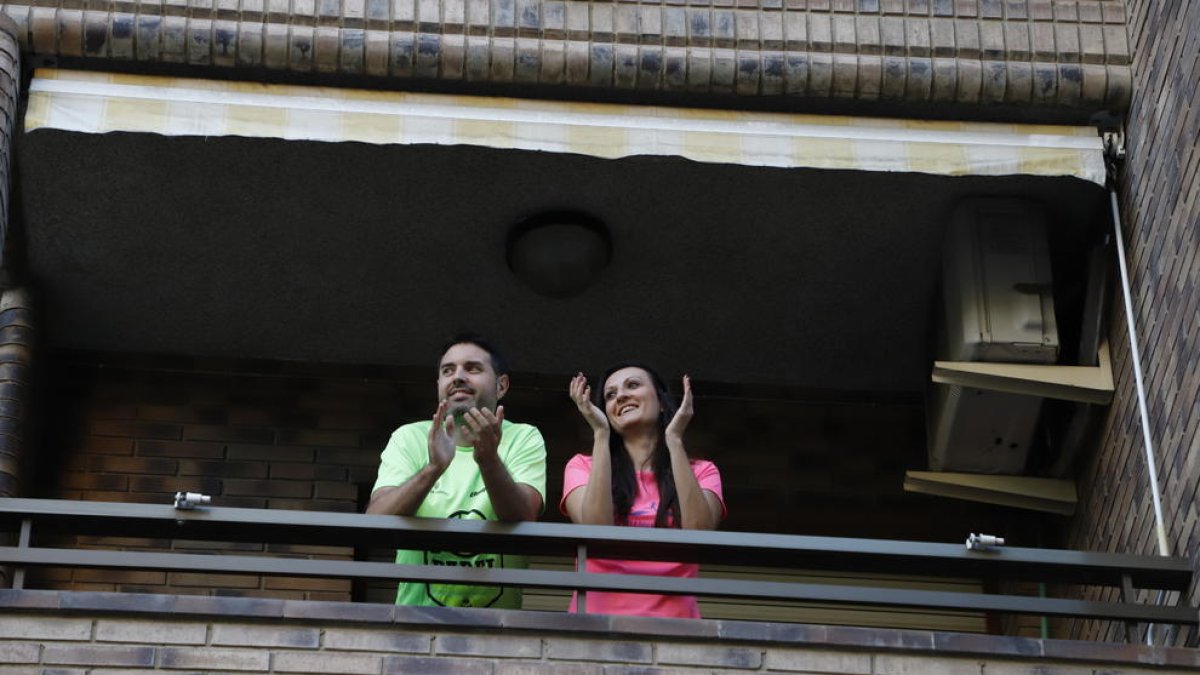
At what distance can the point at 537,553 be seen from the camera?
22.1 feet

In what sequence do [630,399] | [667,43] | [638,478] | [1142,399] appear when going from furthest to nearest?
1. [667,43]
2. [1142,399]
3. [630,399]
4. [638,478]

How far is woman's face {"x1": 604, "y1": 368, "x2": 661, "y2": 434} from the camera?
7234mm

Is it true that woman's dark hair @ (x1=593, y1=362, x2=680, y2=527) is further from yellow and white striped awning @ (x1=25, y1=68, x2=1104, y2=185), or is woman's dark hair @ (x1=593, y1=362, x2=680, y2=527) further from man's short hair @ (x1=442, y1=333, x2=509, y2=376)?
yellow and white striped awning @ (x1=25, y1=68, x2=1104, y2=185)

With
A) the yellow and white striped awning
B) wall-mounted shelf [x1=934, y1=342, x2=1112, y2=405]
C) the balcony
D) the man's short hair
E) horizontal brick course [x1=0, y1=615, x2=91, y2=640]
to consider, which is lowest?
horizontal brick course [x1=0, y1=615, x2=91, y2=640]

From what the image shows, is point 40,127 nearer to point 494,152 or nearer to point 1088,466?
point 494,152

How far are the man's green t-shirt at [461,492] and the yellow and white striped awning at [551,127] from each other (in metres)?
1.29

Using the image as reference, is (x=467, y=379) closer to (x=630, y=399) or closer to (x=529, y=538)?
Result: (x=630, y=399)

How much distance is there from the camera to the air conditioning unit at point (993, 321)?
816 cm

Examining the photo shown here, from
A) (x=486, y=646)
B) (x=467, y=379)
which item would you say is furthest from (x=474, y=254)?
(x=486, y=646)

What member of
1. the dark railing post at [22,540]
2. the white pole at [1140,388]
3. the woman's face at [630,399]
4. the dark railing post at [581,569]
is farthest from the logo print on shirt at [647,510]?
the dark railing post at [22,540]

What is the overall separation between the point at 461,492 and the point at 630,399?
67cm

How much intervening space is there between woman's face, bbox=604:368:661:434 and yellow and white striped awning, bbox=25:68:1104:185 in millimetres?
1022

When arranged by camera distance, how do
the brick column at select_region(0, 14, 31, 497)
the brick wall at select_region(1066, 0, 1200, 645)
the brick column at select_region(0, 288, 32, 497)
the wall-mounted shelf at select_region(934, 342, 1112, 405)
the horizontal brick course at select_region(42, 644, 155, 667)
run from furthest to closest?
the brick column at select_region(0, 288, 32, 497) < the wall-mounted shelf at select_region(934, 342, 1112, 405) < the brick column at select_region(0, 14, 31, 497) < the brick wall at select_region(1066, 0, 1200, 645) < the horizontal brick course at select_region(42, 644, 155, 667)

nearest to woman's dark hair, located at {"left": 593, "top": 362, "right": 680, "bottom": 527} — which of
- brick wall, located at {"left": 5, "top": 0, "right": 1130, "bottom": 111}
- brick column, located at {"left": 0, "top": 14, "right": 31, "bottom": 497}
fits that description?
brick wall, located at {"left": 5, "top": 0, "right": 1130, "bottom": 111}
